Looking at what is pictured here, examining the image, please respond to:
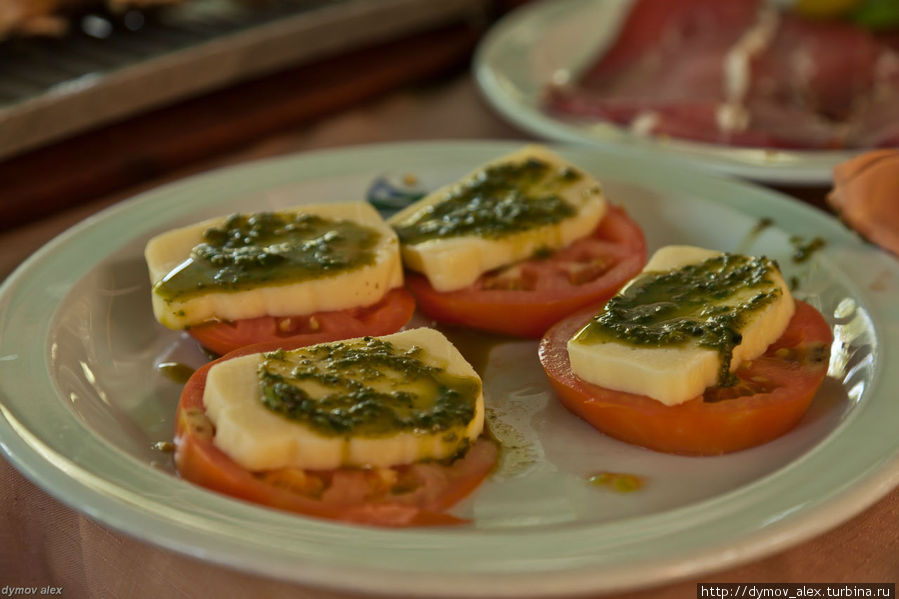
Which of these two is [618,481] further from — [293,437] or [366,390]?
[293,437]

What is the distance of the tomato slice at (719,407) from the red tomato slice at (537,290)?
231 mm

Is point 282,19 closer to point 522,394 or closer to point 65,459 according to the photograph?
point 522,394

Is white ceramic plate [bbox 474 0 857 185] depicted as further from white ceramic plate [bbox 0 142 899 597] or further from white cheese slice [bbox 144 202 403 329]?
white cheese slice [bbox 144 202 403 329]

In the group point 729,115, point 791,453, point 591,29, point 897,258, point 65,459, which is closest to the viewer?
point 65,459

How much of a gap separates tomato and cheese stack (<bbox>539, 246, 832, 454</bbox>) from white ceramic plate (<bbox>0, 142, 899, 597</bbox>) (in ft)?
0.18

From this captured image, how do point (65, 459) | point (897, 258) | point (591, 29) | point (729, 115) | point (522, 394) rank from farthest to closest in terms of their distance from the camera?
point (591, 29)
point (729, 115)
point (897, 258)
point (522, 394)
point (65, 459)

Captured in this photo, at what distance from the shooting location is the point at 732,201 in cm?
238

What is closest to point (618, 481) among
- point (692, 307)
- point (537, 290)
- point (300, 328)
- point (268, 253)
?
point (692, 307)

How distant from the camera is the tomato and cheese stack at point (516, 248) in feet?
6.59

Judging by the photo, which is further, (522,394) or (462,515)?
(522,394)

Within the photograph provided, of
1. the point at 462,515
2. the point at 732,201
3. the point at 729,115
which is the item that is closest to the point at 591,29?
the point at 729,115

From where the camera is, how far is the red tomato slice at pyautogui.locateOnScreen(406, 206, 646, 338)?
2.00 m

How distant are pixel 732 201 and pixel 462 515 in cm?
125

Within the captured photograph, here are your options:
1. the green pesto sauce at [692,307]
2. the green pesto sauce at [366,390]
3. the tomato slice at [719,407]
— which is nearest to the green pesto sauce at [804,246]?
the green pesto sauce at [692,307]
